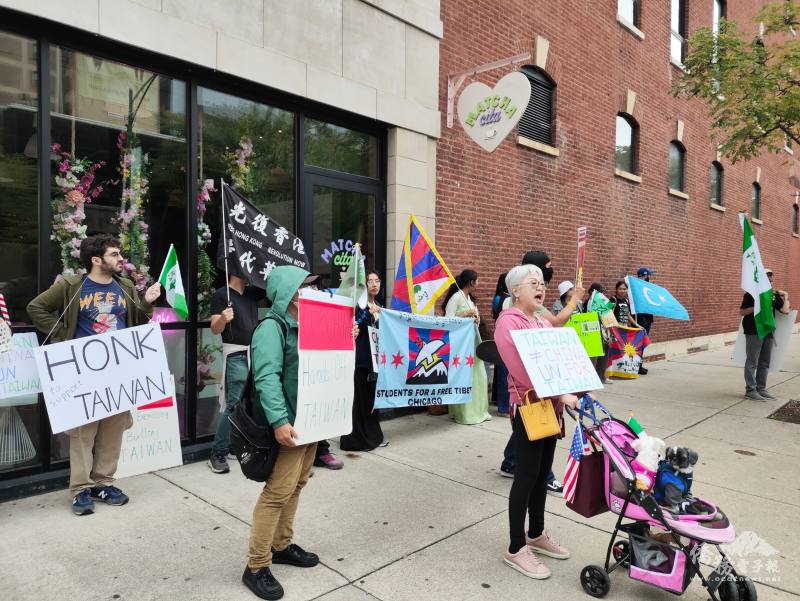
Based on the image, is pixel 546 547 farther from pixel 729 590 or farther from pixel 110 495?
pixel 110 495

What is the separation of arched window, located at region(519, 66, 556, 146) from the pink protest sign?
6673 mm

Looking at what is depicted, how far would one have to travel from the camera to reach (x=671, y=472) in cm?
305

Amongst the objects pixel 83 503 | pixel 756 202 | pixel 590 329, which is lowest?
pixel 83 503

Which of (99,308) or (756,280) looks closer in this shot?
(99,308)

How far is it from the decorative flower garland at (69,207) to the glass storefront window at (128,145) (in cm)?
2

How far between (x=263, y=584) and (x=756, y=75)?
9.25m

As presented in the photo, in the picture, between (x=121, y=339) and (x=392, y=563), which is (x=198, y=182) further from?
(x=392, y=563)

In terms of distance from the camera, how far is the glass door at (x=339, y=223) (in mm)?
6547

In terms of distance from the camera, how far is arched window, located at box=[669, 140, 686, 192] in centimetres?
1373

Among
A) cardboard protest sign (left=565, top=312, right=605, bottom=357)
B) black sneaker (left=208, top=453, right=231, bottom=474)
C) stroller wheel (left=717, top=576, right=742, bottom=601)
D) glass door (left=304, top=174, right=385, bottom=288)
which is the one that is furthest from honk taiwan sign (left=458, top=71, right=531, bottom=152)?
stroller wheel (left=717, top=576, right=742, bottom=601)

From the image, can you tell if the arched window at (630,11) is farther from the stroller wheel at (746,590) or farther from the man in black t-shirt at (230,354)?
the stroller wheel at (746,590)

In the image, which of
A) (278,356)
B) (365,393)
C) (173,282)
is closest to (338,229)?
(365,393)

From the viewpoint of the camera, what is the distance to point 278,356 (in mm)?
3039

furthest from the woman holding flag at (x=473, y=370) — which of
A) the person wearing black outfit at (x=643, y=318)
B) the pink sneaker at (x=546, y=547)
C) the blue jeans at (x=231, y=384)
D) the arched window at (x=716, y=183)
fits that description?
the arched window at (x=716, y=183)
